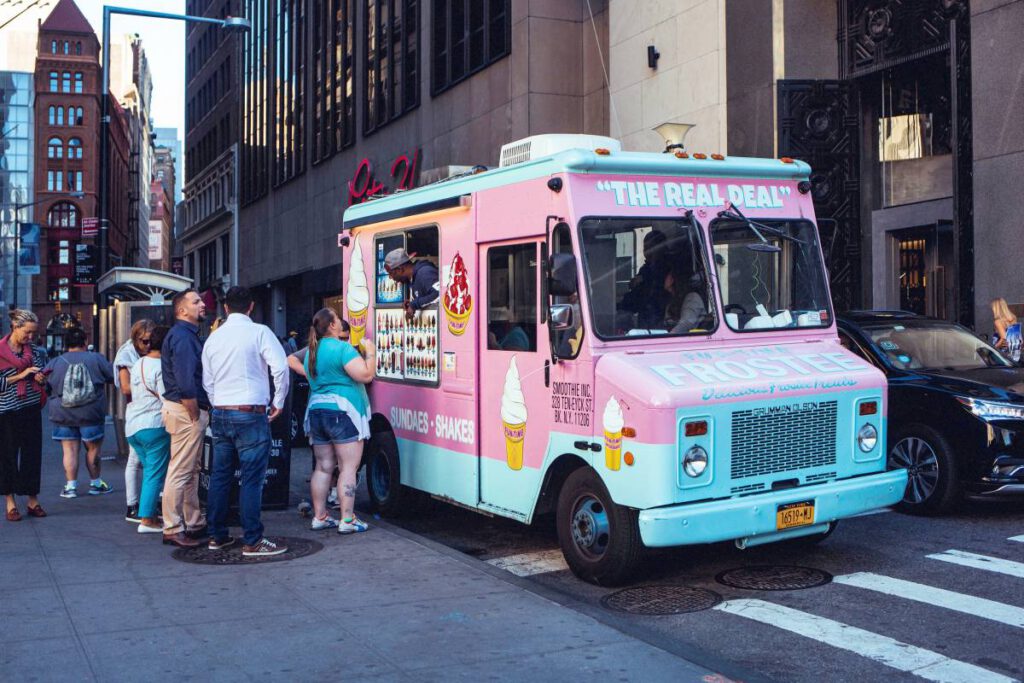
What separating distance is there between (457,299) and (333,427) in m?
1.48

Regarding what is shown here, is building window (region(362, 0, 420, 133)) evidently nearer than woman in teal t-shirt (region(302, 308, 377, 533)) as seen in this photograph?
No

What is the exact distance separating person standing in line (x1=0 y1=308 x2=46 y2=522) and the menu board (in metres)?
2.97

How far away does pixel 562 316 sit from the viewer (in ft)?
23.1

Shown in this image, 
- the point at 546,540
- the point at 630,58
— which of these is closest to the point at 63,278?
the point at 630,58

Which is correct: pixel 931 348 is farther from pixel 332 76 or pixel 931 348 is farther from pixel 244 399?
pixel 332 76

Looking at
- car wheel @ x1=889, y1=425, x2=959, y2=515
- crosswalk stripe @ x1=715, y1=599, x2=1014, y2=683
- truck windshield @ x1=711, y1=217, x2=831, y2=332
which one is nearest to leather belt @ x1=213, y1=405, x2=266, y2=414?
truck windshield @ x1=711, y1=217, x2=831, y2=332

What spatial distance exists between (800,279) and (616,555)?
2.56 meters

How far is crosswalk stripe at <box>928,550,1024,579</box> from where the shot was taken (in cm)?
Result: 745

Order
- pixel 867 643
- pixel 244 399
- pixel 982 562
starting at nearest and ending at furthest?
pixel 867 643 → pixel 982 562 → pixel 244 399

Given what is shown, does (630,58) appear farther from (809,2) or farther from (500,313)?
(500,313)

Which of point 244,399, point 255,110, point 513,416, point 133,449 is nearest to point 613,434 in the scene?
point 513,416

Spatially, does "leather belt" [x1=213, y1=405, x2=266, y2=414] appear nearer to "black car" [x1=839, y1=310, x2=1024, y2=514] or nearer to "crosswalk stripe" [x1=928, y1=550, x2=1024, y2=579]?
"crosswalk stripe" [x1=928, y1=550, x2=1024, y2=579]

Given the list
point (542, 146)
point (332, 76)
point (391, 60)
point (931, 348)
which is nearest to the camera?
point (542, 146)

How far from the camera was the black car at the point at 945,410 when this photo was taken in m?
9.07
